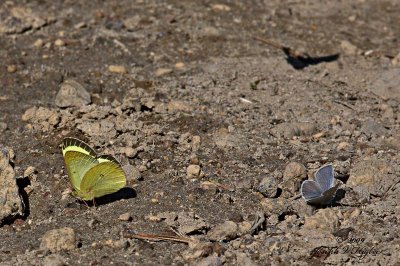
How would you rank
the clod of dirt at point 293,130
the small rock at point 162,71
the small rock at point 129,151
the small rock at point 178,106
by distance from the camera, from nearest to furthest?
the small rock at point 129,151
the clod of dirt at point 293,130
the small rock at point 178,106
the small rock at point 162,71

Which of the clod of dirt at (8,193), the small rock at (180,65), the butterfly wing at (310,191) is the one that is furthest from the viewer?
the small rock at (180,65)

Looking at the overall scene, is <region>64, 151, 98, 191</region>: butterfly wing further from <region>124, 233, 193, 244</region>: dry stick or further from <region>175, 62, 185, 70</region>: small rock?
<region>175, 62, 185, 70</region>: small rock

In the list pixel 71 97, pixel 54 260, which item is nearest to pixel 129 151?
pixel 71 97

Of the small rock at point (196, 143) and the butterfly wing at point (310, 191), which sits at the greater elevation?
the butterfly wing at point (310, 191)

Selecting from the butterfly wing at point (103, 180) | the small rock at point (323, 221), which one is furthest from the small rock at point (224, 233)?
the butterfly wing at point (103, 180)

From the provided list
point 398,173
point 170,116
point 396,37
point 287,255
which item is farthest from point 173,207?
point 396,37

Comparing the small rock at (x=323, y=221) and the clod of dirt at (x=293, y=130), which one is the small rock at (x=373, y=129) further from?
the small rock at (x=323, y=221)

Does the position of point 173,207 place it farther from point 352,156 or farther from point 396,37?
point 396,37
